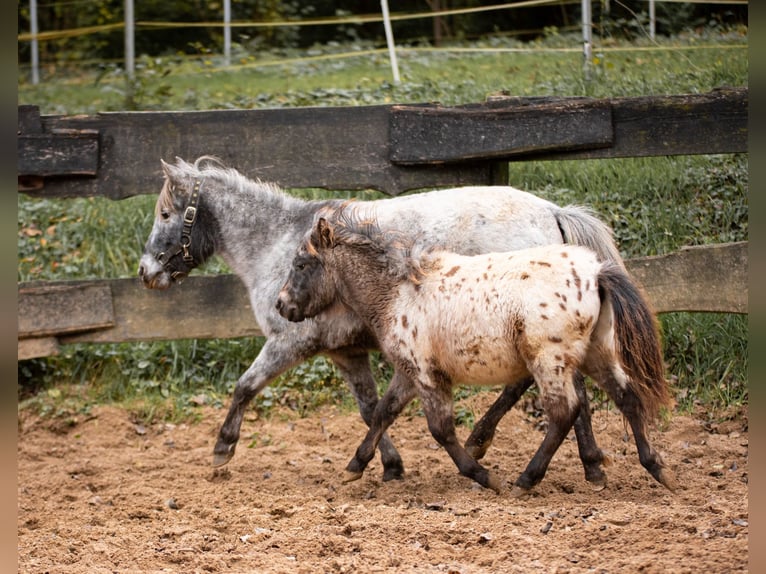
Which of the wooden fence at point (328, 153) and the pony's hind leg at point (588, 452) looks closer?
the pony's hind leg at point (588, 452)

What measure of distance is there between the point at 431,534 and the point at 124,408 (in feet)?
13.4

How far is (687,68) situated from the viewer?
32.0 feet

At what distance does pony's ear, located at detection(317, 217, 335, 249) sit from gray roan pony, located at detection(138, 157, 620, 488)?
422 millimetres

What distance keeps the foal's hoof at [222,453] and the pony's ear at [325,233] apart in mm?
1617

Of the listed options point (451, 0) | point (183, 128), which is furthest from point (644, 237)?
point (451, 0)

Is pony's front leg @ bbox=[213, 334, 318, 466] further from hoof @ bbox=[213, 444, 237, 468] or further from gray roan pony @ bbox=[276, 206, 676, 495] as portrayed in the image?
gray roan pony @ bbox=[276, 206, 676, 495]

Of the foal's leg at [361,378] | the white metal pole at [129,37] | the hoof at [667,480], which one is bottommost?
the hoof at [667,480]

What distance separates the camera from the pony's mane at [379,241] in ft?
17.9

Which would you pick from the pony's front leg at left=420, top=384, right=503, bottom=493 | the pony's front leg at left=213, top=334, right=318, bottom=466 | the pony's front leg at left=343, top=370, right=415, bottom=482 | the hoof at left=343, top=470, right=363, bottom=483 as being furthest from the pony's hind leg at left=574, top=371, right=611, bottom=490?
the pony's front leg at left=213, top=334, right=318, bottom=466

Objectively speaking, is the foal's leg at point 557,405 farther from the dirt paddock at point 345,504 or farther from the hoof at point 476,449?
the hoof at point 476,449

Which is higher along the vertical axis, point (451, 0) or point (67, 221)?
point (451, 0)

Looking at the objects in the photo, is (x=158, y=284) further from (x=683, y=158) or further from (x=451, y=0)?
(x=451, y=0)

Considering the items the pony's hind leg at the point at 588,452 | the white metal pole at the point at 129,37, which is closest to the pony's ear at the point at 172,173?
the pony's hind leg at the point at 588,452

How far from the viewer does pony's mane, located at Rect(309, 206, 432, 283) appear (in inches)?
215
